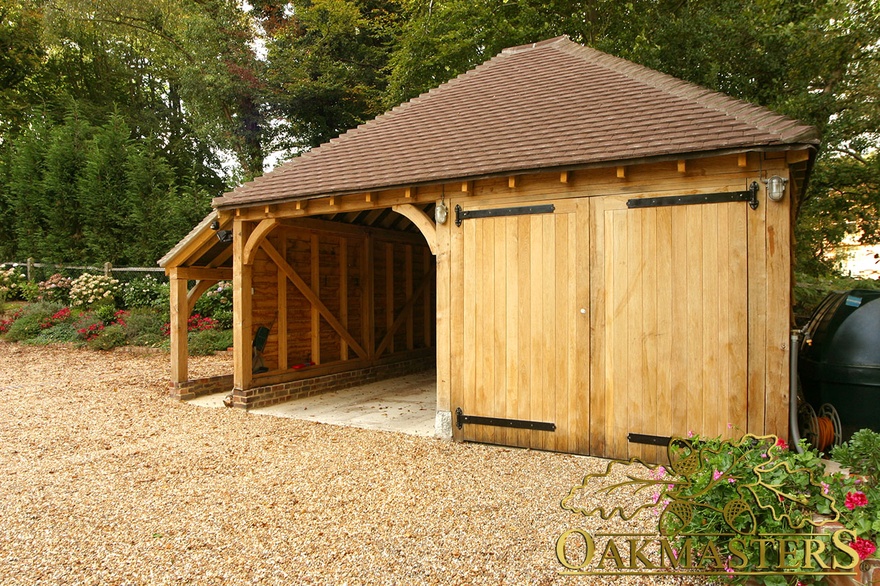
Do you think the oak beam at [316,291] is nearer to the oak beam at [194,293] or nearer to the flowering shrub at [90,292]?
the oak beam at [194,293]

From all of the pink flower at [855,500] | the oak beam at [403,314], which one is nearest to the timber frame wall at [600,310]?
the pink flower at [855,500]

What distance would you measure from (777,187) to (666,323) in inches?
57.8

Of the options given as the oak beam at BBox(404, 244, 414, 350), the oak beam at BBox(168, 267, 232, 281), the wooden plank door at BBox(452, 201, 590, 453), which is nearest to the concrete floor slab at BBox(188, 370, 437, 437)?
the wooden plank door at BBox(452, 201, 590, 453)

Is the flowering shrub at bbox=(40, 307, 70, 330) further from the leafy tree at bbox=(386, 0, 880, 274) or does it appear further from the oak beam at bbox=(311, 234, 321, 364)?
the leafy tree at bbox=(386, 0, 880, 274)

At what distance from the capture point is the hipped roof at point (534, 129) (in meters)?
5.38

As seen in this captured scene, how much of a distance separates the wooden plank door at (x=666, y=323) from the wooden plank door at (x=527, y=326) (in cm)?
18

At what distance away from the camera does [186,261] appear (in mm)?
8742

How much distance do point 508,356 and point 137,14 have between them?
22474 millimetres

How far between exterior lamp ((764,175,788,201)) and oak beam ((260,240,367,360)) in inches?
245

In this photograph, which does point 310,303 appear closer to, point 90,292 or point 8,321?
point 90,292

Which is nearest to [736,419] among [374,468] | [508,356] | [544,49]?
[508,356]

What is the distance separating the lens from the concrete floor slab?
7.29 metres

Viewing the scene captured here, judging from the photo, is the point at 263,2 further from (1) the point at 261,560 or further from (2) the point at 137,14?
(1) the point at 261,560

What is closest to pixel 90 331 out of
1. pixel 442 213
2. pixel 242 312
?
pixel 242 312
